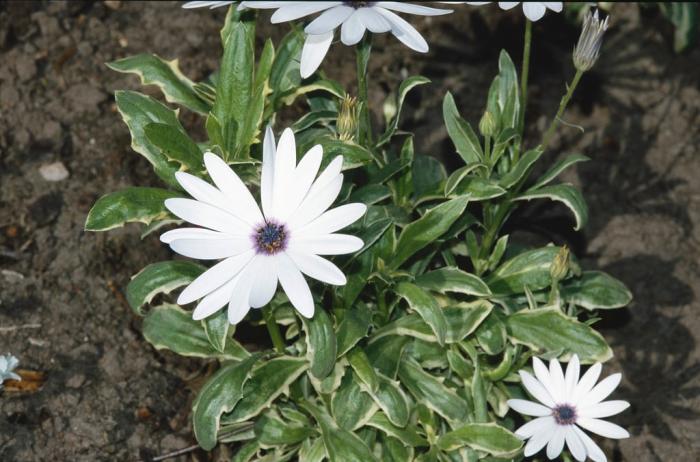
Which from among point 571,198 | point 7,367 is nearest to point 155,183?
point 7,367

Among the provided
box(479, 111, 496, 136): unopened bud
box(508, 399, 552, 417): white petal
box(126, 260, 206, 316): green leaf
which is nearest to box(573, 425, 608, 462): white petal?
box(508, 399, 552, 417): white petal

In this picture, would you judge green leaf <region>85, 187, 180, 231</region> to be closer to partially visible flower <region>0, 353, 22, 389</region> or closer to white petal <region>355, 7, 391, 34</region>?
partially visible flower <region>0, 353, 22, 389</region>

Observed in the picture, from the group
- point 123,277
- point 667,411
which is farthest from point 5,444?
point 667,411

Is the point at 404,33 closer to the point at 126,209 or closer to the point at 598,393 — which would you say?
the point at 126,209

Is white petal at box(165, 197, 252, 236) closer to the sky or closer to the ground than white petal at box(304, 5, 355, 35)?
closer to the ground

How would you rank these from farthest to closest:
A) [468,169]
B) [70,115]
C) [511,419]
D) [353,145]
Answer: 1. [70,115]
2. [511,419]
3. [468,169]
4. [353,145]

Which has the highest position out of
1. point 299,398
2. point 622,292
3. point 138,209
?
point 138,209

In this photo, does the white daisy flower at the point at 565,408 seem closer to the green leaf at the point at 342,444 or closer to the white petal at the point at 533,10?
the green leaf at the point at 342,444

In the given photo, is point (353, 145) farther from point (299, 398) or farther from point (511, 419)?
point (511, 419)
